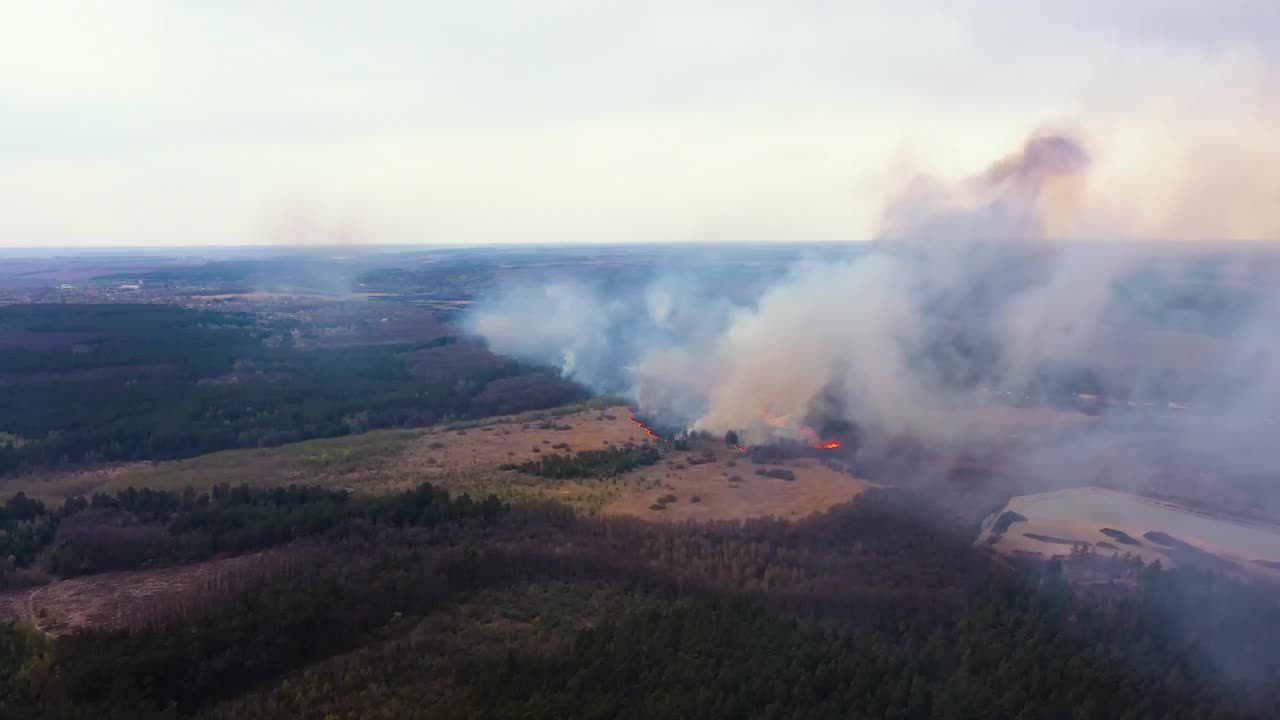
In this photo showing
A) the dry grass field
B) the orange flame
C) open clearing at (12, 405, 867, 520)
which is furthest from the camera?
the orange flame

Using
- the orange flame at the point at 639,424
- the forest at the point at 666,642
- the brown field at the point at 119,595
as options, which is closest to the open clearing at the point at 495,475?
the orange flame at the point at 639,424

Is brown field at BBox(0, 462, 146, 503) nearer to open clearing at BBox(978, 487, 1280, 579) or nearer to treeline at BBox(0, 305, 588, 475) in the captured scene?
treeline at BBox(0, 305, 588, 475)

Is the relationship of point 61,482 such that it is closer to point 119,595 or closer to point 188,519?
point 188,519

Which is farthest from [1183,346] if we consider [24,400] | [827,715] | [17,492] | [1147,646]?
[24,400]

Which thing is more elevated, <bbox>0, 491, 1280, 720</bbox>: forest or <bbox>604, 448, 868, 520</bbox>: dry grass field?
<bbox>0, 491, 1280, 720</bbox>: forest

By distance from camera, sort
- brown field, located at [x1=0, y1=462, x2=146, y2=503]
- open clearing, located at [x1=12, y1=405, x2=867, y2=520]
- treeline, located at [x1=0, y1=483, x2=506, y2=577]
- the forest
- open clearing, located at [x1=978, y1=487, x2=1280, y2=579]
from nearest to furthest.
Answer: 1. the forest
2. treeline, located at [x1=0, y1=483, x2=506, y2=577]
3. open clearing, located at [x1=978, y1=487, x2=1280, y2=579]
4. open clearing, located at [x1=12, y1=405, x2=867, y2=520]
5. brown field, located at [x1=0, y1=462, x2=146, y2=503]

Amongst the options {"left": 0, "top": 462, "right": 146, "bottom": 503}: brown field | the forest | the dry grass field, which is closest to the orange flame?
the dry grass field

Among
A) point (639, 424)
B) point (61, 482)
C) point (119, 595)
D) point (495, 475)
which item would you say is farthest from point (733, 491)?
point (61, 482)
